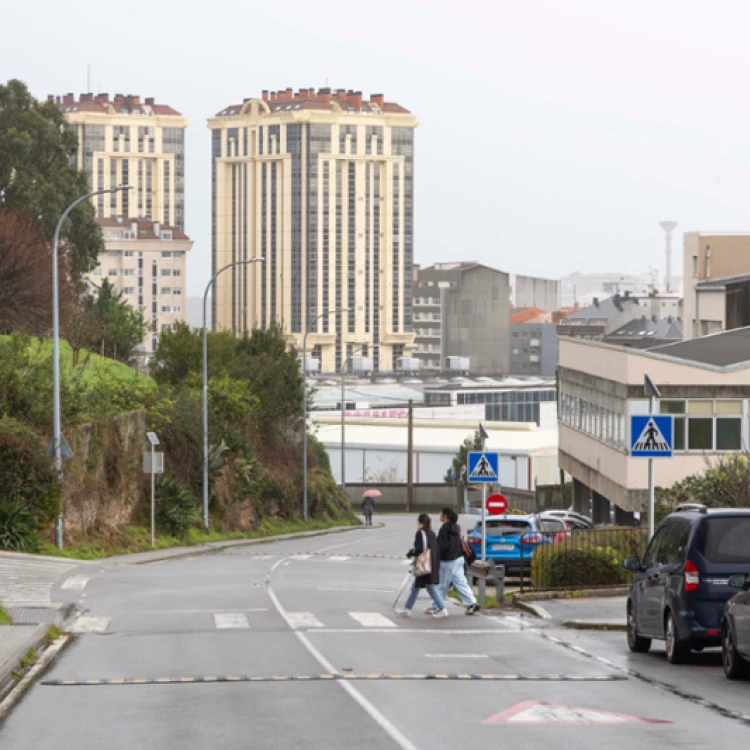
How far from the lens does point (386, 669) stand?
49.2ft

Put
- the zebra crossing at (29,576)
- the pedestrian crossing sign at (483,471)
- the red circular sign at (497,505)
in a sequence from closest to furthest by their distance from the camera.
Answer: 1. the zebra crossing at (29,576)
2. the pedestrian crossing sign at (483,471)
3. the red circular sign at (497,505)

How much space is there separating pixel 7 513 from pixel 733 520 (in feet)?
75.4

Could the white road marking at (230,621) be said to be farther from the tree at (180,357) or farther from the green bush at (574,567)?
the tree at (180,357)

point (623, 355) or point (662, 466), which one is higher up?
point (623, 355)

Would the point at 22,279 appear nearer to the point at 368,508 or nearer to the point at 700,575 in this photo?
the point at 368,508

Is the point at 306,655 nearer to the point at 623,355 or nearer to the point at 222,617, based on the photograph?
the point at 222,617

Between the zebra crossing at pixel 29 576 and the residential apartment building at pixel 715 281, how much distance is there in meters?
52.6

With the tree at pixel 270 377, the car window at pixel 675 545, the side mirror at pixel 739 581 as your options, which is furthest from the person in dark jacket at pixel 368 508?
the side mirror at pixel 739 581

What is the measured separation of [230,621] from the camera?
20.7m

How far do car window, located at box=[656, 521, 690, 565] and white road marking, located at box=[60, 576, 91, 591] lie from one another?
13.1 m

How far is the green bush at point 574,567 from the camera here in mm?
24641

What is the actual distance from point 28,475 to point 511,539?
464 inches

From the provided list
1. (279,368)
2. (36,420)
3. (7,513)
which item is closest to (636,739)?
(7,513)

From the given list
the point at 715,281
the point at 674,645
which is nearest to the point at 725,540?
the point at 674,645
